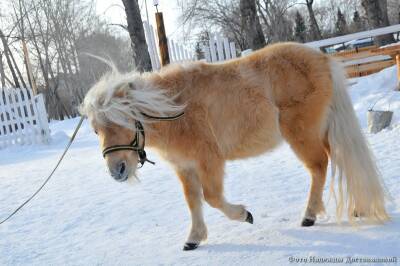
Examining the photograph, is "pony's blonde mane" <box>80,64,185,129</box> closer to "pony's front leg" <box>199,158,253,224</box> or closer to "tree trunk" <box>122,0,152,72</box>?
"pony's front leg" <box>199,158,253,224</box>

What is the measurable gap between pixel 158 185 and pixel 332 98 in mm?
2902

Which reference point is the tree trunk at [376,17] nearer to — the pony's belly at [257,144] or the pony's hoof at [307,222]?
the pony's belly at [257,144]

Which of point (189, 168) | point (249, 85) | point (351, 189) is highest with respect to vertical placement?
point (249, 85)

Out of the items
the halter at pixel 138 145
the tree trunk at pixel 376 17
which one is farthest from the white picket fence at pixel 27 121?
the tree trunk at pixel 376 17

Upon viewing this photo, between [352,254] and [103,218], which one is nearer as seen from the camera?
[352,254]

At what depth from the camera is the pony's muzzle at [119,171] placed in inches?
116

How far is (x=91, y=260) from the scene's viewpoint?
3.33m

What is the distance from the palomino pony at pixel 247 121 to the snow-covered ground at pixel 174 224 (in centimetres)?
23

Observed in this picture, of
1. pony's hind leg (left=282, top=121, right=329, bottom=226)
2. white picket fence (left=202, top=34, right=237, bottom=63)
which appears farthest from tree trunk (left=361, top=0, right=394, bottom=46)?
pony's hind leg (left=282, top=121, right=329, bottom=226)

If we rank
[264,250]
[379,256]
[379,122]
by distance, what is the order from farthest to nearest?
[379,122] < [264,250] < [379,256]

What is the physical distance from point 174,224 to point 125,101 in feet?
4.74

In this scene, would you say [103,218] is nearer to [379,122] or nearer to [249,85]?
[249,85]

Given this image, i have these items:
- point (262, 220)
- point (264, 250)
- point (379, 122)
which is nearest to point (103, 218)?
point (262, 220)

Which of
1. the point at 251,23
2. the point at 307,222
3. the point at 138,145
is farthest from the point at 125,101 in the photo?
the point at 251,23
